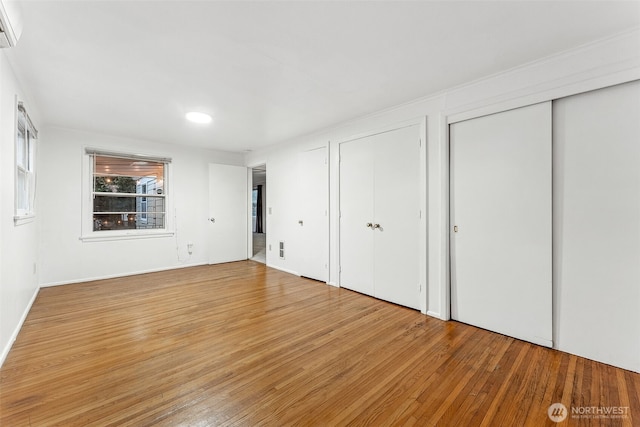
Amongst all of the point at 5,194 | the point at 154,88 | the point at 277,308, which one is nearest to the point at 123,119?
the point at 154,88

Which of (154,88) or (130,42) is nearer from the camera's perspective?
(130,42)

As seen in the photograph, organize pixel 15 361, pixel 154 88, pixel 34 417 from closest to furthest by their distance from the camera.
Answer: pixel 34 417, pixel 15 361, pixel 154 88

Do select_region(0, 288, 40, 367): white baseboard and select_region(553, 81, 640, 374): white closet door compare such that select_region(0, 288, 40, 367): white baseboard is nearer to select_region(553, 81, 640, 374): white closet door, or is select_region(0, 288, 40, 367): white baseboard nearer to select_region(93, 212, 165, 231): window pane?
select_region(93, 212, 165, 231): window pane

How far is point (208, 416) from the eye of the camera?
61.7 inches

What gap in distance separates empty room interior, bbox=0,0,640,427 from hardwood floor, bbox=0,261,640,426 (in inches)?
0.7

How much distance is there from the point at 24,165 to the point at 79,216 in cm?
138

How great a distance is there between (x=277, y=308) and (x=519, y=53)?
10.8 feet

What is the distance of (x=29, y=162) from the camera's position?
3.45 m

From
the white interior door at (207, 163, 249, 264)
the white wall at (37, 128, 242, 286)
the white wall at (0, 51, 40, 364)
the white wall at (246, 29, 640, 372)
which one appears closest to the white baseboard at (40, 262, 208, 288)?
the white wall at (37, 128, 242, 286)

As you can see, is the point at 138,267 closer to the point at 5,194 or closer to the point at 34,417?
the point at 5,194

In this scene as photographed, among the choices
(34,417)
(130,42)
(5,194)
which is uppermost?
(130,42)

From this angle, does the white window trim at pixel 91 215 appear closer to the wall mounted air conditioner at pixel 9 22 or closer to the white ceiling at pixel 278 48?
the white ceiling at pixel 278 48

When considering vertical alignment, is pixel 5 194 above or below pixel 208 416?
above

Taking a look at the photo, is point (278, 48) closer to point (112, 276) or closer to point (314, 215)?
point (314, 215)
